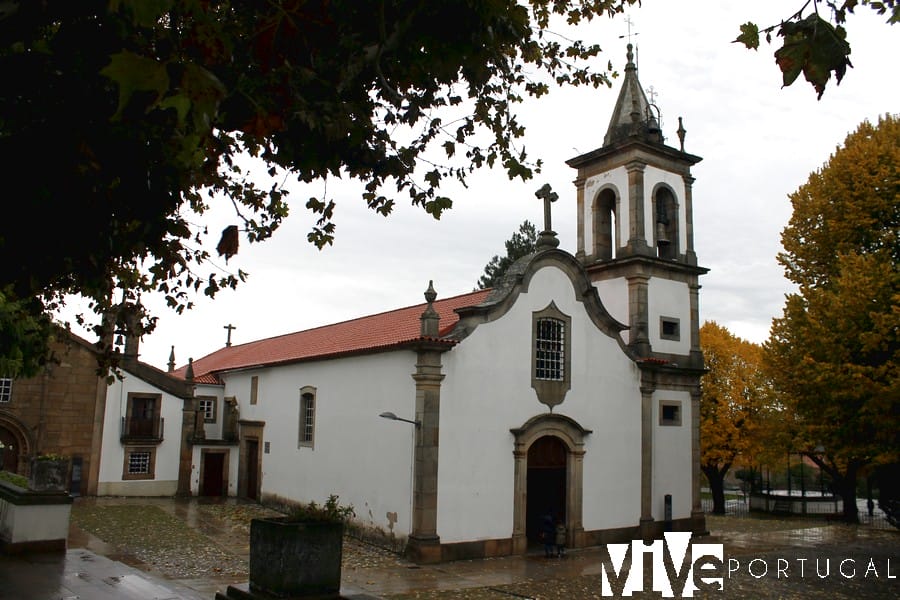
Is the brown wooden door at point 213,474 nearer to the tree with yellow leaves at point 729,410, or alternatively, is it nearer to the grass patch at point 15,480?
the grass patch at point 15,480

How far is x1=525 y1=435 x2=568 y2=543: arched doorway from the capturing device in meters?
18.8

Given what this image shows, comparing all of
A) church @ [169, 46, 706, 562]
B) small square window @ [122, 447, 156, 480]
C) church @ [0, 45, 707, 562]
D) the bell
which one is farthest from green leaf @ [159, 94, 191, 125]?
small square window @ [122, 447, 156, 480]

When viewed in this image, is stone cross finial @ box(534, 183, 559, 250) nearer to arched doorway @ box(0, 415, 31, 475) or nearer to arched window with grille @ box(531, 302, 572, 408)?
arched window with grille @ box(531, 302, 572, 408)

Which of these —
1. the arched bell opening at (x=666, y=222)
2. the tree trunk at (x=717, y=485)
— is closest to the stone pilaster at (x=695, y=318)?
the arched bell opening at (x=666, y=222)

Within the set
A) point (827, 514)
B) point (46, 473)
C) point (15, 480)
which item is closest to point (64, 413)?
point (15, 480)

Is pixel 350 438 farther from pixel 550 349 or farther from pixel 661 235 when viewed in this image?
pixel 661 235

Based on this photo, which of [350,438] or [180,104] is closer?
[180,104]

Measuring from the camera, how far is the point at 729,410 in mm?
33188

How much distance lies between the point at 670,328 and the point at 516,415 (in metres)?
7.01

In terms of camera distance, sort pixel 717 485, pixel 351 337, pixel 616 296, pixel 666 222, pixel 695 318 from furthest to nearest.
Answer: pixel 717 485 → pixel 351 337 → pixel 666 222 → pixel 695 318 → pixel 616 296

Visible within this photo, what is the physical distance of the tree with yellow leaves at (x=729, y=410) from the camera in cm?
3275

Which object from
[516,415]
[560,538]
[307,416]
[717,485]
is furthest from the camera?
[717,485]

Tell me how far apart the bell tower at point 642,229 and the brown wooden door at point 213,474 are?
16815mm

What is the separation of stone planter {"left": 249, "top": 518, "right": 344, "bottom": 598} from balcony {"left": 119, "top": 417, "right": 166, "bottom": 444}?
65.9 ft
